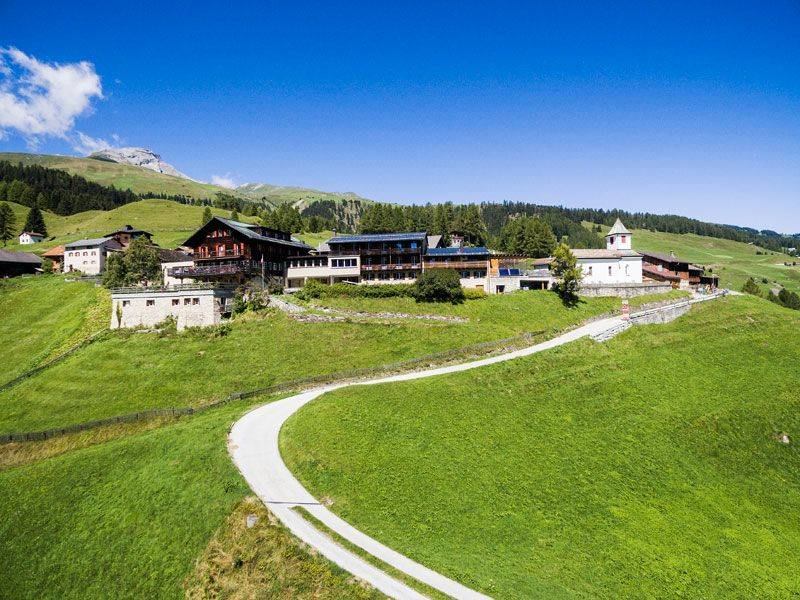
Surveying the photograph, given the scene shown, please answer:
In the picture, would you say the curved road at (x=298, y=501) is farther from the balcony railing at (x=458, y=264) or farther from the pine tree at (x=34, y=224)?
the pine tree at (x=34, y=224)

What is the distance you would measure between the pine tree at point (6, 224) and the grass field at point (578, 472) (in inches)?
5929

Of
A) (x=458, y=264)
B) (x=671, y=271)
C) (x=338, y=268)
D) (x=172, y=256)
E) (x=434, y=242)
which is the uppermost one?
(x=434, y=242)

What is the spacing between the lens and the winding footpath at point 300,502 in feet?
55.2

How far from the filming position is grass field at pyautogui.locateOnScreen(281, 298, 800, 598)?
19562 millimetres

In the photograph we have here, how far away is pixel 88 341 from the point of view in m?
53.1

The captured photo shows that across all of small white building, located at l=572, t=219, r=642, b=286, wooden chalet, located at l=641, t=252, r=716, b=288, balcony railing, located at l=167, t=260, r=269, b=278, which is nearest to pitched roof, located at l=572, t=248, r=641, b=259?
small white building, located at l=572, t=219, r=642, b=286

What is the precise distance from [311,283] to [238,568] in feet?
151

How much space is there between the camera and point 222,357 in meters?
46.6

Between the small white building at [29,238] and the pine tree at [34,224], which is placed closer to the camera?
the small white building at [29,238]

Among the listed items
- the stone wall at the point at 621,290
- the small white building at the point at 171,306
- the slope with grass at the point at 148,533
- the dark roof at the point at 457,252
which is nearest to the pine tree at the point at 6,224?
the small white building at the point at 171,306

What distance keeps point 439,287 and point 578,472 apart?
3450 centimetres

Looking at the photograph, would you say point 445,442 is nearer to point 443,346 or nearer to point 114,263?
point 443,346

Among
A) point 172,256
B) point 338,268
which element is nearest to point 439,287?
point 338,268

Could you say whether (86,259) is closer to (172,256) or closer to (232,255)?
(172,256)
